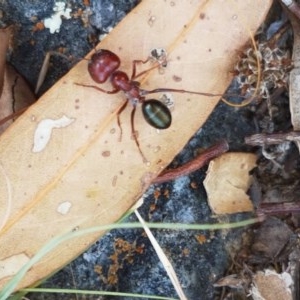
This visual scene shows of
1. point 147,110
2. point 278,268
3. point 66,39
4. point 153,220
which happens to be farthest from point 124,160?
point 278,268

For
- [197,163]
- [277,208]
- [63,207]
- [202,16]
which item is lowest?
[277,208]

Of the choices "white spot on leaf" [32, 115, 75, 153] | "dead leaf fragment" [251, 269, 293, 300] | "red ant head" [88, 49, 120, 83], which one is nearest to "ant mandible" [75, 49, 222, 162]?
"red ant head" [88, 49, 120, 83]

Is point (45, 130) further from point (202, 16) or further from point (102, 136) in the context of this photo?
point (202, 16)

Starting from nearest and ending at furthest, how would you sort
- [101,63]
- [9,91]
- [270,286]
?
[101,63], [9,91], [270,286]

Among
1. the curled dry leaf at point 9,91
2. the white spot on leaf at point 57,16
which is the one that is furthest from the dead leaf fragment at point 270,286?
the white spot on leaf at point 57,16

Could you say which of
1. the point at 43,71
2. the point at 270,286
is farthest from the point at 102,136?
the point at 270,286

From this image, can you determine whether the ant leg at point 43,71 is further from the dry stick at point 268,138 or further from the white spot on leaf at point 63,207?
the dry stick at point 268,138
